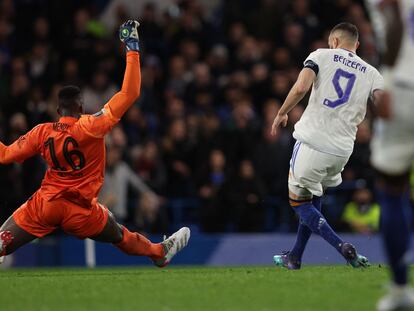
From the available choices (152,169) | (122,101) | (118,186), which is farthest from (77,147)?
(152,169)

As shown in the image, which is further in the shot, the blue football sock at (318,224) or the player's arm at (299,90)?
the blue football sock at (318,224)

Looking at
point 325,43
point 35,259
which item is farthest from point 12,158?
point 325,43

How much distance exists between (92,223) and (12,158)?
103 cm

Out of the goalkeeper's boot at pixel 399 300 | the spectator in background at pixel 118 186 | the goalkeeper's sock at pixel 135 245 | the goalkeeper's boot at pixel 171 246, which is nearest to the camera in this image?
the goalkeeper's boot at pixel 399 300

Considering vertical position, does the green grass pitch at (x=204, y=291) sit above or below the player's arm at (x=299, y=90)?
below

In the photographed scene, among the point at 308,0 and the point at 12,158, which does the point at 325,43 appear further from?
the point at 12,158

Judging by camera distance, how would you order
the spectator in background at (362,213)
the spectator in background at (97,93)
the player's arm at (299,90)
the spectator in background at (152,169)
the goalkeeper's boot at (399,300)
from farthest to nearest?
the spectator in background at (97,93), the spectator in background at (152,169), the spectator in background at (362,213), the player's arm at (299,90), the goalkeeper's boot at (399,300)

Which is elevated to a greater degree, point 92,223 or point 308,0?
point 308,0

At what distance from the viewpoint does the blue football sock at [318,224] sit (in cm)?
1049

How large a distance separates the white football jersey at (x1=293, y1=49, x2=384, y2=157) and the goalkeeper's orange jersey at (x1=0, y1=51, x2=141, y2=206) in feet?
5.78

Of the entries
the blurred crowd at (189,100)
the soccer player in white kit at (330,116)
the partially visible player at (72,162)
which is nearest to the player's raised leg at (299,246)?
the soccer player in white kit at (330,116)

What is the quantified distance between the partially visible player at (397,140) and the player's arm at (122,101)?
12.4 feet

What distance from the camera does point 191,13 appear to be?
2034 cm

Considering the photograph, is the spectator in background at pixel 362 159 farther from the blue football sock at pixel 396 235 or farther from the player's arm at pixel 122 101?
the blue football sock at pixel 396 235
